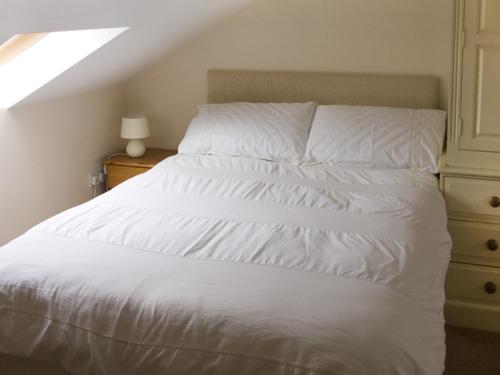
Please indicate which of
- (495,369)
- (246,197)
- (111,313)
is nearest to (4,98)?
(246,197)

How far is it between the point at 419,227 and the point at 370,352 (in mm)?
914

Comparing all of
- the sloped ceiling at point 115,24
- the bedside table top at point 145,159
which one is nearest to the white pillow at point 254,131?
the bedside table top at point 145,159

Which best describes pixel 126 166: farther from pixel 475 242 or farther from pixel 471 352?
pixel 471 352

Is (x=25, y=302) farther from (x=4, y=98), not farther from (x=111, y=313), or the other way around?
(x=4, y=98)

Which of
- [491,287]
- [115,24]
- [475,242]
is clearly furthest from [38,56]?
[491,287]

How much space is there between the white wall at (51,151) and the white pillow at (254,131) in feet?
2.09

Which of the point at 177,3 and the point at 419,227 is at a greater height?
the point at 177,3

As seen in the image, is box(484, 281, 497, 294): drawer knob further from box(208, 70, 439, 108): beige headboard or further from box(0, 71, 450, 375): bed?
box(208, 70, 439, 108): beige headboard

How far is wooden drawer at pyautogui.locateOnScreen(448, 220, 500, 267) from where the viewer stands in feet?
9.96

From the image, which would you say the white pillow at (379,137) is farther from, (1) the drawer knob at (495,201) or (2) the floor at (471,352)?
(2) the floor at (471,352)

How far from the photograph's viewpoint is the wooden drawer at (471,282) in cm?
306

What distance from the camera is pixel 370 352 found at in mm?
1757

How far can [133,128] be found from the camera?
Answer: 13.0 feet

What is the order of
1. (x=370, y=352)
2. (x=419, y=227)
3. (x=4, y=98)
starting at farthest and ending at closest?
(x=4, y=98), (x=419, y=227), (x=370, y=352)
